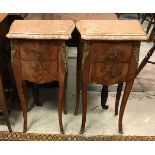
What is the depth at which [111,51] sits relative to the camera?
50.1 inches

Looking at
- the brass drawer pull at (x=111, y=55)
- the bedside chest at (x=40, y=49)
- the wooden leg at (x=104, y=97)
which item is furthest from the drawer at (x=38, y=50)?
the wooden leg at (x=104, y=97)

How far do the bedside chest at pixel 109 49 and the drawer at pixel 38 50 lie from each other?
157 mm

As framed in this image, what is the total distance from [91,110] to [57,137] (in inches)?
14.9

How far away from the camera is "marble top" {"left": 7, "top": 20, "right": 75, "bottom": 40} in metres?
1.22

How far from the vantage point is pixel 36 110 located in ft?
5.97

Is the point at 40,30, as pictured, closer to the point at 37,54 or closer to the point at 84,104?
the point at 37,54

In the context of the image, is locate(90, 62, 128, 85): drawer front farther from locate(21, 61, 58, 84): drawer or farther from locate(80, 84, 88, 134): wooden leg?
locate(21, 61, 58, 84): drawer

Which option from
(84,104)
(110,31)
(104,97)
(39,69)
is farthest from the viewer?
(104,97)

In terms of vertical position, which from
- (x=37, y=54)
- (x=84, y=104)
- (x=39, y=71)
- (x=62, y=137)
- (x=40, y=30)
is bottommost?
(x=62, y=137)

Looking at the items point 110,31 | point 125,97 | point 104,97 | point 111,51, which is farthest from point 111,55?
point 104,97

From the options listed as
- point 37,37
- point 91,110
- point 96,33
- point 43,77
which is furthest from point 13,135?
point 96,33

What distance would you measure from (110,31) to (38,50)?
38 centimetres

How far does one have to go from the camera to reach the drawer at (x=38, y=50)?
1.26 metres

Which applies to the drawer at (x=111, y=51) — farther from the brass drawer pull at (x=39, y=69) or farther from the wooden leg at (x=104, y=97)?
the wooden leg at (x=104, y=97)
